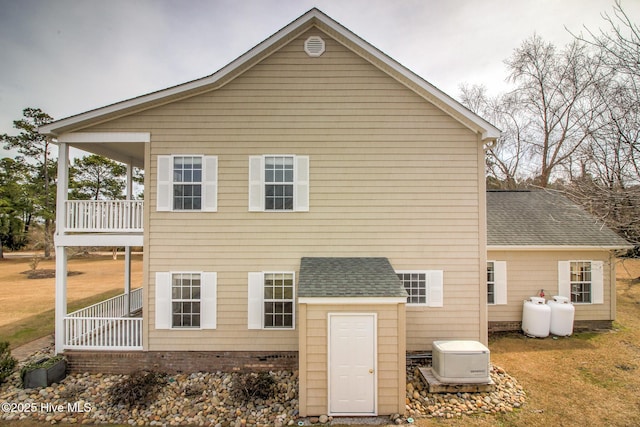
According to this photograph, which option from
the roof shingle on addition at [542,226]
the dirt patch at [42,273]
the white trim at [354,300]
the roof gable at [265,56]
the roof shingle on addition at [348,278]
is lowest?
the dirt patch at [42,273]

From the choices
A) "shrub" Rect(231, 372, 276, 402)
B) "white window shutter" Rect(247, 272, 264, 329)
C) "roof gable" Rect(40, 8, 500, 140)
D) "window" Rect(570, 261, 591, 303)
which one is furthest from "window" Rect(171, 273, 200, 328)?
"window" Rect(570, 261, 591, 303)

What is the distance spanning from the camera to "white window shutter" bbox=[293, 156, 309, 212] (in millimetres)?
8266

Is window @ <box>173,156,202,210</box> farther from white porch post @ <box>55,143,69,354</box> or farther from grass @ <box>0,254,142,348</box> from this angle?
grass @ <box>0,254,142,348</box>

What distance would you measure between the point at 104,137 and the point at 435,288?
10.5 m

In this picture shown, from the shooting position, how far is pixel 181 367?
8047mm

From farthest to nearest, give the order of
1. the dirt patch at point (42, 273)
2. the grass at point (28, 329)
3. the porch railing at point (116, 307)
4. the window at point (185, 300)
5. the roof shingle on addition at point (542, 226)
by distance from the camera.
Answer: the dirt patch at point (42, 273) → the roof shingle on addition at point (542, 226) → the grass at point (28, 329) → the porch railing at point (116, 307) → the window at point (185, 300)

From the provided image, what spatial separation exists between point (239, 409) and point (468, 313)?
6557 millimetres

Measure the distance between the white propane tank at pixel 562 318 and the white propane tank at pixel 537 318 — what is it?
0.77 ft

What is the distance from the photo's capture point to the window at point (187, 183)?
27.0ft

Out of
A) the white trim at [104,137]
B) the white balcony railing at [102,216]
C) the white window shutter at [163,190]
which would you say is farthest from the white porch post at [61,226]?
the white window shutter at [163,190]

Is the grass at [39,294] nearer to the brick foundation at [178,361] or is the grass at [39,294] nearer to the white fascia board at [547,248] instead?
the brick foundation at [178,361]

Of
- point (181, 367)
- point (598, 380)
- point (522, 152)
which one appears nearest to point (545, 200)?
point (598, 380)

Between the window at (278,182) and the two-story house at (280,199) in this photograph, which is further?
the window at (278,182)

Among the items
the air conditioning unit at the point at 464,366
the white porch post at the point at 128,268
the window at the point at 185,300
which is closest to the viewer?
the air conditioning unit at the point at 464,366
